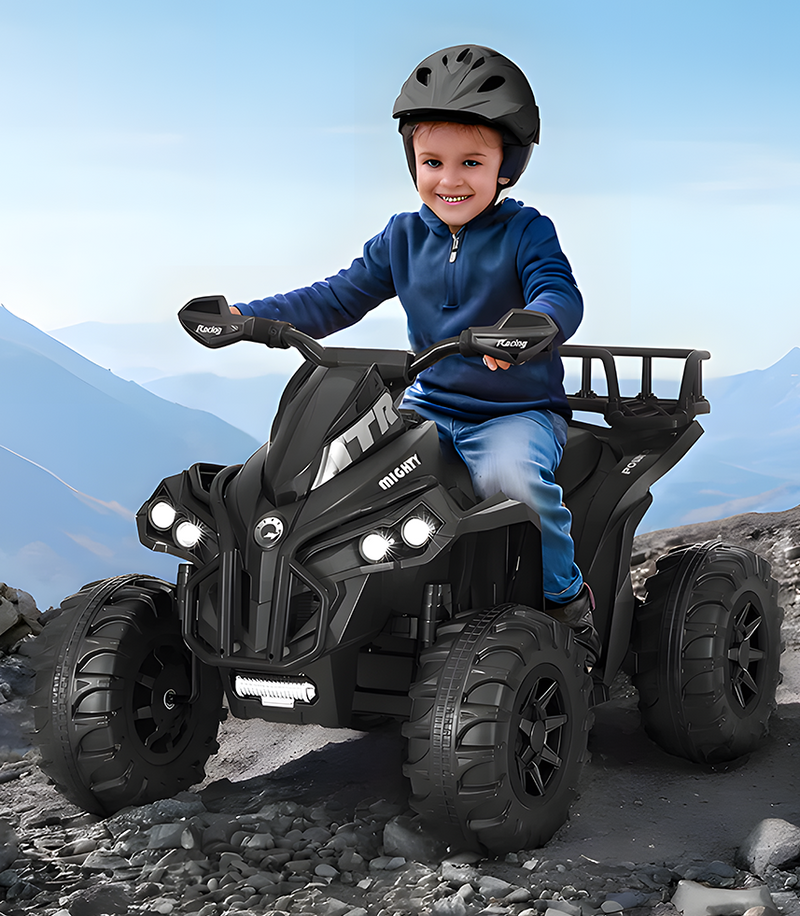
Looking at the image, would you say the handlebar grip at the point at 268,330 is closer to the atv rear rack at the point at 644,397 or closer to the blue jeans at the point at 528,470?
the blue jeans at the point at 528,470

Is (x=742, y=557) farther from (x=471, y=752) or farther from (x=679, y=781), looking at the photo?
(x=471, y=752)

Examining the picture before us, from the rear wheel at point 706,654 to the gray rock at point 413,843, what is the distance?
48.9 inches

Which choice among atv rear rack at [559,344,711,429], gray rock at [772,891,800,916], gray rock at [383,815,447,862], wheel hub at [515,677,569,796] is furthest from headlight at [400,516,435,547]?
atv rear rack at [559,344,711,429]

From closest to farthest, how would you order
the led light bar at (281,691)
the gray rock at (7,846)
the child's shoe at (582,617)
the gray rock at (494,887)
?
1. the gray rock at (494,887)
2. the led light bar at (281,691)
3. the gray rock at (7,846)
4. the child's shoe at (582,617)

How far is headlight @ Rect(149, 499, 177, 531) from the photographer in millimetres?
3531

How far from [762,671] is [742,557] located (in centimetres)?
45

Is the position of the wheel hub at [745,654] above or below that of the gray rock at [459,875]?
above

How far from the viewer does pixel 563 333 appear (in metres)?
3.69

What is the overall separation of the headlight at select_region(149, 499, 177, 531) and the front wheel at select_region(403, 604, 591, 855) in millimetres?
839

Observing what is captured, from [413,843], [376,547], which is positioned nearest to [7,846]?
[413,843]

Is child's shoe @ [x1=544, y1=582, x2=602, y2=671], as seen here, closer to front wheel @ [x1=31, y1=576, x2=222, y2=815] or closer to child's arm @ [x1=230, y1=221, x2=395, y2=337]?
front wheel @ [x1=31, y1=576, x2=222, y2=815]

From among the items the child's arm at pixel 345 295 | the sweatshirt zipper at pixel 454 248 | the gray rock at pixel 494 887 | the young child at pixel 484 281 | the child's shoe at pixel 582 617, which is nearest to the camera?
the gray rock at pixel 494 887

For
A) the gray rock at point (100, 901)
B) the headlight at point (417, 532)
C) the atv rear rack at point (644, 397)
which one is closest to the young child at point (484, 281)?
the headlight at point (417, 532)

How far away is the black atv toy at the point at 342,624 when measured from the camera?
3.26 meters
